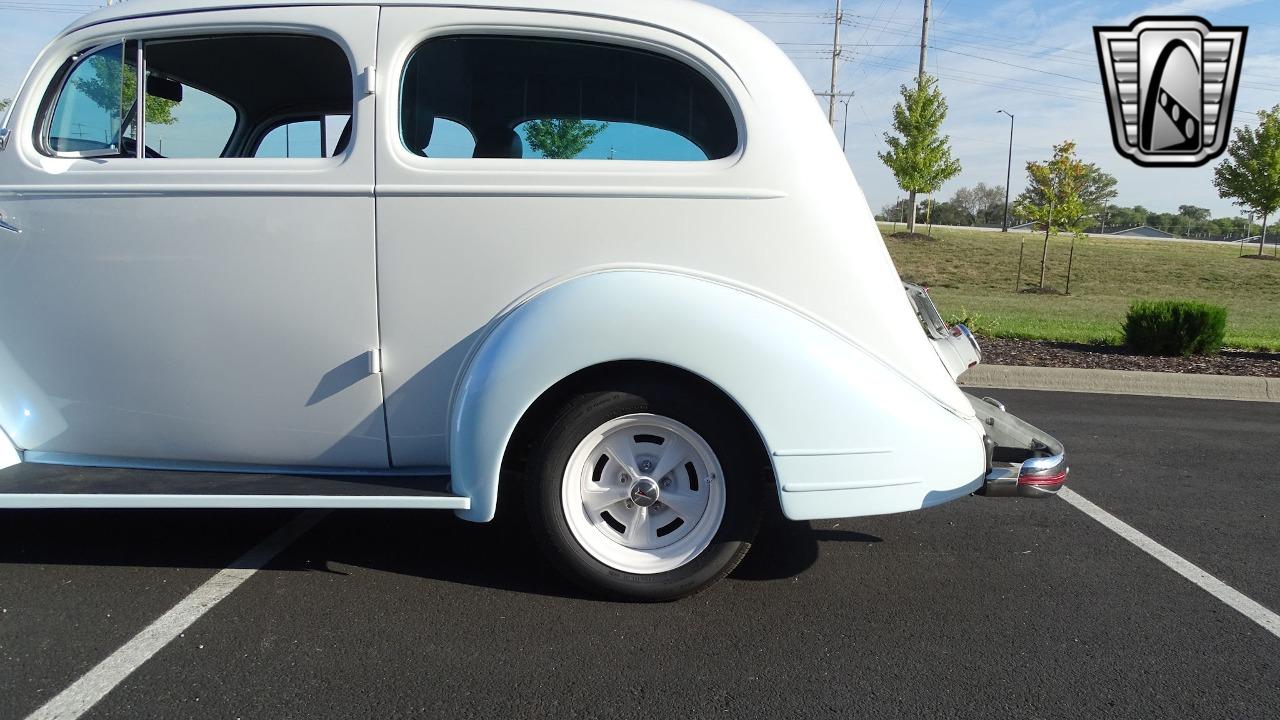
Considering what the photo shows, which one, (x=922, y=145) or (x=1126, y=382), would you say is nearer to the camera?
(x=1126, y=382)

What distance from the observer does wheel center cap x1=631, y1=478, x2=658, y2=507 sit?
298cm

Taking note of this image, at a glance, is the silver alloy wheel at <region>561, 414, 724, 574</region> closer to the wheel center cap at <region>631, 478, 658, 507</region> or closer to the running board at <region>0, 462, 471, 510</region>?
the wheel center cap at <region>631, 478, 658, 507</region>

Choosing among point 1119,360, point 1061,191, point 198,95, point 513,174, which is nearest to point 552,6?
point 513,174

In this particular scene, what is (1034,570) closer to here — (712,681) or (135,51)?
(712,681)

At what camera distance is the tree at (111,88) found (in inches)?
127

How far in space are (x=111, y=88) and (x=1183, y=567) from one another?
4.54 meters

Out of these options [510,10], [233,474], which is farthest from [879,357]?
[233,474]

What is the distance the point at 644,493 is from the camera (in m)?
2.98

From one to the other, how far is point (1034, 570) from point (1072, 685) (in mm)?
961

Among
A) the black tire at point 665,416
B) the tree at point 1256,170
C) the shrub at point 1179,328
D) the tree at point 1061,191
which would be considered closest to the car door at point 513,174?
the black tire at point 665,416

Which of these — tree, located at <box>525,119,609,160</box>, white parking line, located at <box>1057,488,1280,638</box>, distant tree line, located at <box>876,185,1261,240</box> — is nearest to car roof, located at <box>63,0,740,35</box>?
tree, located at <box>525,119,609,160</box>

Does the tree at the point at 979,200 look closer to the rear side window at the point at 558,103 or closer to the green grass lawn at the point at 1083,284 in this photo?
the green grass lawn at the point at 1083,284

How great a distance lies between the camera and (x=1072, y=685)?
2555mm

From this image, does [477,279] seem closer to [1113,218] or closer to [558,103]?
[558,103]
